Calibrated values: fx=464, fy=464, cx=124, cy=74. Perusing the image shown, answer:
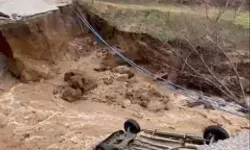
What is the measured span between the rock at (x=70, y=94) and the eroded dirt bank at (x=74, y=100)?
8cm

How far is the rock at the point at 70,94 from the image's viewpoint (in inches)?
377

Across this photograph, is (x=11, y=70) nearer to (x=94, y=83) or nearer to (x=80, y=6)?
(x=94, y=83)

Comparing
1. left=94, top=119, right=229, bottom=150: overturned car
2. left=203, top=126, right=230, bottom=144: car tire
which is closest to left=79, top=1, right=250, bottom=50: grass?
left=203, top=126, right=230, bottom=144: car tire

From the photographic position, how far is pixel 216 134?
7.77 meters

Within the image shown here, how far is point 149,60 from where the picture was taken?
1155 centimetres

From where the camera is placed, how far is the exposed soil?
8031 mm

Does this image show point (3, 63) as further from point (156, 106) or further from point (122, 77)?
point (156, 106)

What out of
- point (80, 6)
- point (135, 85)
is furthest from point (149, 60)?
point (80, 6)

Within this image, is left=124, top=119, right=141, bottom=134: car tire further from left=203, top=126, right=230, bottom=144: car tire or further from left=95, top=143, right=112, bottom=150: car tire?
left=203, top=126, right=230, bottom=144: car tire

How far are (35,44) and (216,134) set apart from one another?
15.4ft

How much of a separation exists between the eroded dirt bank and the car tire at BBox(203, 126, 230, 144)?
2.55 feet

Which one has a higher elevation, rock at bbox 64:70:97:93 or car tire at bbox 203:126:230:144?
car tire at bbox 203:126:230:144

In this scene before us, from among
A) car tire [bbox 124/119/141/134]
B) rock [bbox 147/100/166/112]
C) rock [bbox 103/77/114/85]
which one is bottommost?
rock [bbox 147/100/166/112]

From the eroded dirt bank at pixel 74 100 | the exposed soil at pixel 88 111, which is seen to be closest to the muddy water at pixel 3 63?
the eroded dirt bank at pixel 74 100
